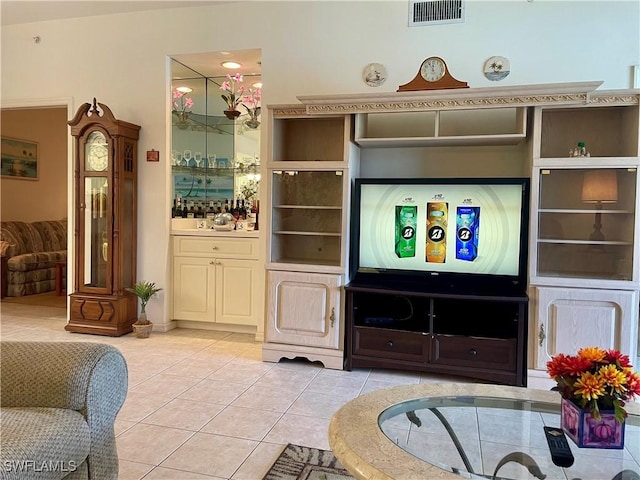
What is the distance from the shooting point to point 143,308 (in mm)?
4297

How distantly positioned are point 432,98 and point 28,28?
13.8 ft

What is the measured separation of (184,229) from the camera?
4621mm

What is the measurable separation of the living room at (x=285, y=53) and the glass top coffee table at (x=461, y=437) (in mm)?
2144

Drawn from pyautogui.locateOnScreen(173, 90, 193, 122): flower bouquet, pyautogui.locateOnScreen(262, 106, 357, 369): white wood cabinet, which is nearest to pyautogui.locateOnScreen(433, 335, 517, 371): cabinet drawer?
pyautogui.locateOnScreen(262, 106, 357, 369): white wood cabinet

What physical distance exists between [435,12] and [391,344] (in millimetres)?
2615

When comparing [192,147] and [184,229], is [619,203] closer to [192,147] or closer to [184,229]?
[184,229]

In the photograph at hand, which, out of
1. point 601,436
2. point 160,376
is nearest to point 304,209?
point 160,376

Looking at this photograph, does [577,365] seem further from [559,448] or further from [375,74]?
[375,74]

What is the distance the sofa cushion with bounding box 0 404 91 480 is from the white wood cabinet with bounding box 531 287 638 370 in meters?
2.75

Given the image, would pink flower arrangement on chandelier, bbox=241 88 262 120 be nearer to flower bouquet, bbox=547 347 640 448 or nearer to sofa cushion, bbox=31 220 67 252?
sofa cushion, bbox=31 220 67 252

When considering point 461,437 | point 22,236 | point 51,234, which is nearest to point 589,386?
point 461,437

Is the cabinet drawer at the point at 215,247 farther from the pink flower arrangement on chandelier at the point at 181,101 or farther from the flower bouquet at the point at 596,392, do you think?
the flower bouquet at the point at 596,392

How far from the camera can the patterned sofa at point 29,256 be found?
20.0 ft

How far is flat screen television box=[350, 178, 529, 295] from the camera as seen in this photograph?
129 inches
